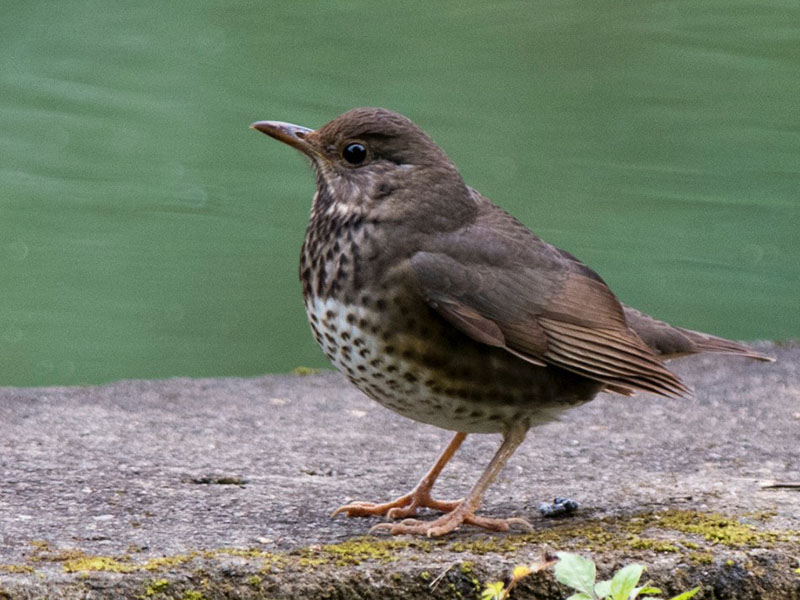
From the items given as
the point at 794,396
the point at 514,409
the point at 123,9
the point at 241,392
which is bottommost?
the point at 241,392

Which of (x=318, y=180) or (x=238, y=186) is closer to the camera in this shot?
(x=318, y=180)

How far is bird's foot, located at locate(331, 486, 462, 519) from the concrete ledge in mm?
44

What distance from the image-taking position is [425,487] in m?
3.98

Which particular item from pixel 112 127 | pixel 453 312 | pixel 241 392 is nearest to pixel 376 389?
pixel 453 312

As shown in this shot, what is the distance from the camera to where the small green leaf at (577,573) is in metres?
2.62

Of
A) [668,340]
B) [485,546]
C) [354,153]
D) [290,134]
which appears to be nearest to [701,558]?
[485,546]

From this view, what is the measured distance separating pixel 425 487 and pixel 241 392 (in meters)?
2.58

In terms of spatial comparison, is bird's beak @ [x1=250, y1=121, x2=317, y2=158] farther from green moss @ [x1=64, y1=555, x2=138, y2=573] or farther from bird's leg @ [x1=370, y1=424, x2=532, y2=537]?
green moss @ [x1=64, y1=555, x2=138, y2=573]

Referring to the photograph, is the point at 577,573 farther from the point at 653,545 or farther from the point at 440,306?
the point at 440,306

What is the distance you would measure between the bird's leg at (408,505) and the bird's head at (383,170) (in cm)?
87

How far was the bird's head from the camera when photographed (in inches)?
154

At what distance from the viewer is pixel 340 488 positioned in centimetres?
438

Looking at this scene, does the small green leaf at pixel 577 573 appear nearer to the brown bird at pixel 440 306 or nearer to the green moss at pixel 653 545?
the green moss at pixel 653 545

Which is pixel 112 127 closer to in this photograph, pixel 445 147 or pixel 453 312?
pixel 445 147
